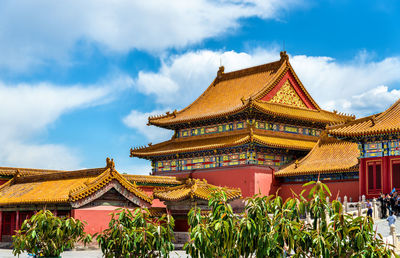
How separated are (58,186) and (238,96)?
17802 mm

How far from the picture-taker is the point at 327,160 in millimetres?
38719

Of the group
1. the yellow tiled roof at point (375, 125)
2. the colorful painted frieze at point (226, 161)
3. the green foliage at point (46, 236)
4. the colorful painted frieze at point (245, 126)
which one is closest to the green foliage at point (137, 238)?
the green foliage at point (46, 236)

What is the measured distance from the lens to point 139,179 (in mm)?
37469

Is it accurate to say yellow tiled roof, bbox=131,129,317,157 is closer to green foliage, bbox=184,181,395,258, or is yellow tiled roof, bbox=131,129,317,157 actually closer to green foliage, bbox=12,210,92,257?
green foliage, bbox=12,210,92,257

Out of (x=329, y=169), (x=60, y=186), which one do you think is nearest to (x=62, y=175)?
(x=60, y=186)

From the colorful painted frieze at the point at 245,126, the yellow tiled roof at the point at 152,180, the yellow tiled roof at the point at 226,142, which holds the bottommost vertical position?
the yellow tiled roof at the point at 152,180

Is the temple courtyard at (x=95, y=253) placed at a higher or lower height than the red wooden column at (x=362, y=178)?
lower

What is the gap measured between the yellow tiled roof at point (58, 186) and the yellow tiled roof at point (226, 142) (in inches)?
412

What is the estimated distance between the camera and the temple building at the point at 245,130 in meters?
40.9

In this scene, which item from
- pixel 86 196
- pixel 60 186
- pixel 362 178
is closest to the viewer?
pixel 86 196

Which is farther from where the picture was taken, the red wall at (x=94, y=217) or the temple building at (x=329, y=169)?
the temple building at (x=329, y=169)

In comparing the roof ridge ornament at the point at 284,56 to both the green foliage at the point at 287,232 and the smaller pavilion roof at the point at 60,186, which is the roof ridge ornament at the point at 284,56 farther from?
the green foliage at the point at 287,232

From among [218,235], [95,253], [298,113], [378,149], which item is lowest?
[95,253]

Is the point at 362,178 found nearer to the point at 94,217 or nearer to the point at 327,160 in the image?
the point at 327,160
